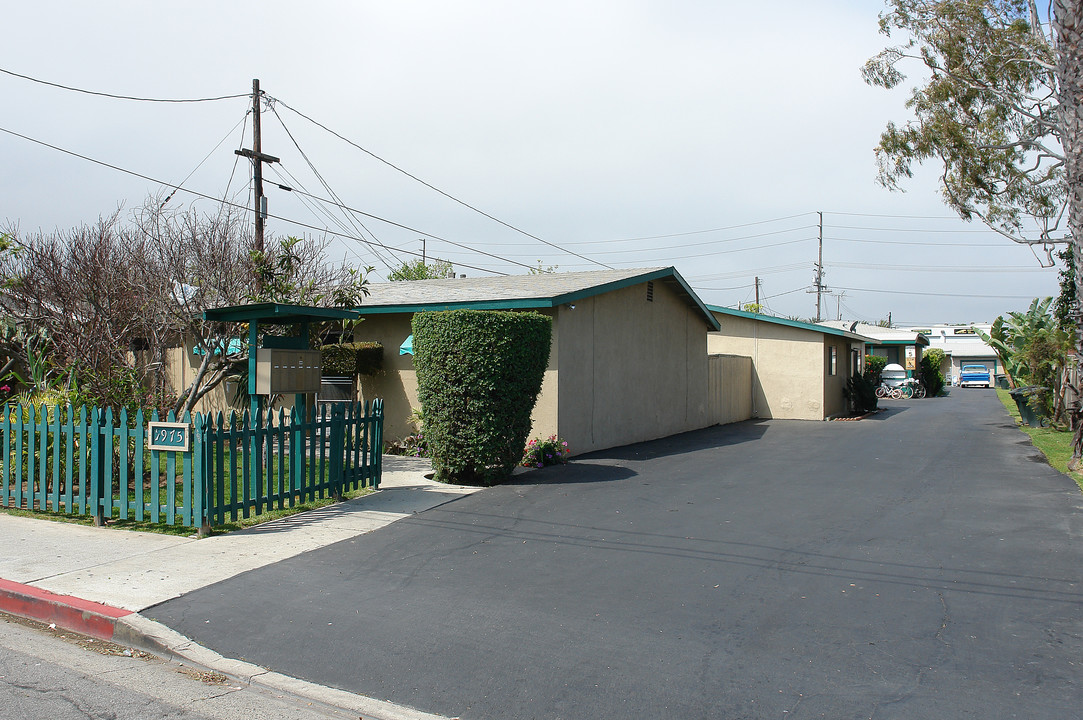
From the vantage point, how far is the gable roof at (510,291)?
45.0ft

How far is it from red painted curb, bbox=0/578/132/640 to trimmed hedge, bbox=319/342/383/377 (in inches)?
341

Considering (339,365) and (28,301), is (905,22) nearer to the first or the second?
(339,365)

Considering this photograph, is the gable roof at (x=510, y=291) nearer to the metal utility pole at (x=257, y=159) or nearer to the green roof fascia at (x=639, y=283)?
the green roof fascia at (x=639, y=283)

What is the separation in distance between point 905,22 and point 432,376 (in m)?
14.6

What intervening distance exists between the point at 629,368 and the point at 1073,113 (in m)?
8.98

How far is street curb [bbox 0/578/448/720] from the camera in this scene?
4.53 m

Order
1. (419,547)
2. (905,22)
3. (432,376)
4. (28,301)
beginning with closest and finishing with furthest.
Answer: (419,547) < (432,376) < (28,301) < (905,22)

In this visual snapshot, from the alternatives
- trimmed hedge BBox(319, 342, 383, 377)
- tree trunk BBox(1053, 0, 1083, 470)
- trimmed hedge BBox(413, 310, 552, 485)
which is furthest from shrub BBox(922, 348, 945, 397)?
trimmed hedge BBox(413, 310, 552, 485)

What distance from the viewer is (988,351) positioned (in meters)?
A: 60.9

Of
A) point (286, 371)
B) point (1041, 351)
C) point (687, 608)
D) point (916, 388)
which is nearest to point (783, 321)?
point (1041, 351)

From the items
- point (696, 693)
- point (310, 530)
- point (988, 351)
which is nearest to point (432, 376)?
point (310, 530)

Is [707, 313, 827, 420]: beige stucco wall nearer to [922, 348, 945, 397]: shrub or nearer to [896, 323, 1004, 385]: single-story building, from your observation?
[922, 348, 945, 397]: shrub

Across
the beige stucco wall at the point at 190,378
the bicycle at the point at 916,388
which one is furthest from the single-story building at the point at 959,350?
the beige stucco wall at the point at 190,378

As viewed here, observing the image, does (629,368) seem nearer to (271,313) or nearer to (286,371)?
(286,371)
